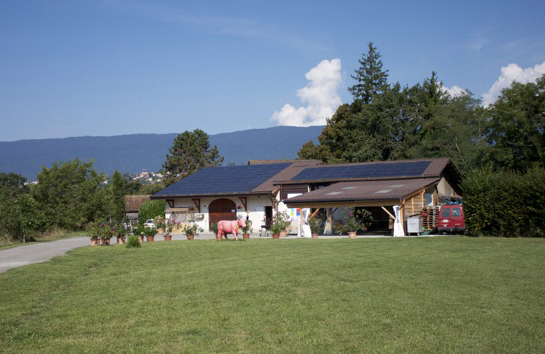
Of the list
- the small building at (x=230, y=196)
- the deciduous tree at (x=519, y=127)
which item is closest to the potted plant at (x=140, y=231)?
the small building at (x=230, y=196)

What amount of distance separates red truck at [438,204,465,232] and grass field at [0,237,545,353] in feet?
42.3

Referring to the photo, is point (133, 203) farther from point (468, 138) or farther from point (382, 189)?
point (382, 189)

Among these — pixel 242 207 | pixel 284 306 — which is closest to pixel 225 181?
pixel 242 207

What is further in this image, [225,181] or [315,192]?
[225,181]

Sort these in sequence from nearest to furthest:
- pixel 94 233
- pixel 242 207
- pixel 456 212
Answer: pixel 94 233, pixel 456 212, pixel 242 207

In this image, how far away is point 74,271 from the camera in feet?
51.6

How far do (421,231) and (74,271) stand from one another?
1895 centimetres

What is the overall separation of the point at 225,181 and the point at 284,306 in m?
36.4

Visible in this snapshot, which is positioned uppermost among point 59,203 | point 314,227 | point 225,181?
point 225,181

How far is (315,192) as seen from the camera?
116 feet

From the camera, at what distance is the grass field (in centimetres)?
717

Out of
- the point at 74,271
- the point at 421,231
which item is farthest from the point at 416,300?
the point at 421,231

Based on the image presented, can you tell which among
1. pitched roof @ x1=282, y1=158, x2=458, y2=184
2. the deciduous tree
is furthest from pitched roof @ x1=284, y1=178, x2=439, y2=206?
the deciduous tree

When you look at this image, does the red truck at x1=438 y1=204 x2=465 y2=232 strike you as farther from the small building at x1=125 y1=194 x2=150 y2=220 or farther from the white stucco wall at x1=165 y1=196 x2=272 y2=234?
the small building at x1=125 y1=194 x2=150 y2=220
